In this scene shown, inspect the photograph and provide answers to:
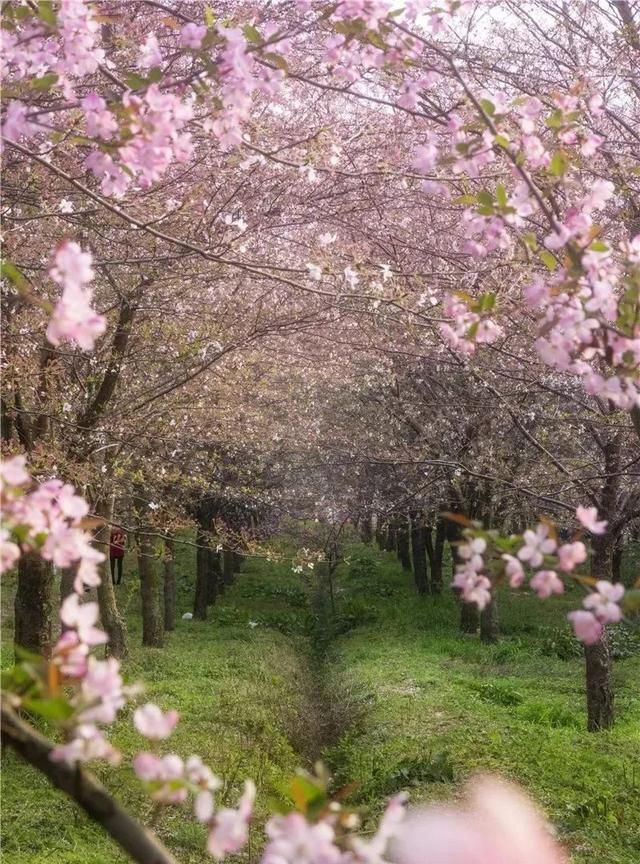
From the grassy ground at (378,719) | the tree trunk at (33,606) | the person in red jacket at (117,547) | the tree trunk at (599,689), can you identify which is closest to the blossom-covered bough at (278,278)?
the grassy ground at (378,719)

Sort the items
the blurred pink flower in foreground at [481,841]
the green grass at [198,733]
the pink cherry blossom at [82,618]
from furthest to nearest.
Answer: the green grass at [198,733]
the pink cherry blossom at [82,618]
the blurred pink flower in foreground at [481,841]

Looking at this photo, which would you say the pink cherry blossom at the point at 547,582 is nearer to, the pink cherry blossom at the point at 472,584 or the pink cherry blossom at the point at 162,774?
the pink cherry blossom at the point at 472,584

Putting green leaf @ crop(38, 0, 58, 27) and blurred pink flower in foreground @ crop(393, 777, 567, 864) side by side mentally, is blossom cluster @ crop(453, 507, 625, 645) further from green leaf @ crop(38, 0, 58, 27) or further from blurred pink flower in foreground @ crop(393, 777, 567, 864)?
green leaf @ crop(38, 0, 58, 27)

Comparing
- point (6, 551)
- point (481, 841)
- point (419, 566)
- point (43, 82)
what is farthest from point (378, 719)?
point (419, 566)

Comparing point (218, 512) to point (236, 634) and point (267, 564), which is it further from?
point (267, 564)

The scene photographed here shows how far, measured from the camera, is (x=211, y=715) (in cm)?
1138

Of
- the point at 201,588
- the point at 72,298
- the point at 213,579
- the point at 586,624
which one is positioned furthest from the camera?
the point at 213,579

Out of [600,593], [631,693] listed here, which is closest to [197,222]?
[600,593]

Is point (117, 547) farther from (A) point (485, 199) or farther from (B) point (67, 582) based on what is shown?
(A) point (485, 199)

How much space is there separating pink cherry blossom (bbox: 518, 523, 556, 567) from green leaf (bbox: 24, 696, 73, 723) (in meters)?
1.27

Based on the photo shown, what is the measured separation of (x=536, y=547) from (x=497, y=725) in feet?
31.9

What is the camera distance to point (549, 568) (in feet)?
7.82

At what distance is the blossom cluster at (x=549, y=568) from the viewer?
2.25 meters

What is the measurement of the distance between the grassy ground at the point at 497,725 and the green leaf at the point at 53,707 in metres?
6.08
